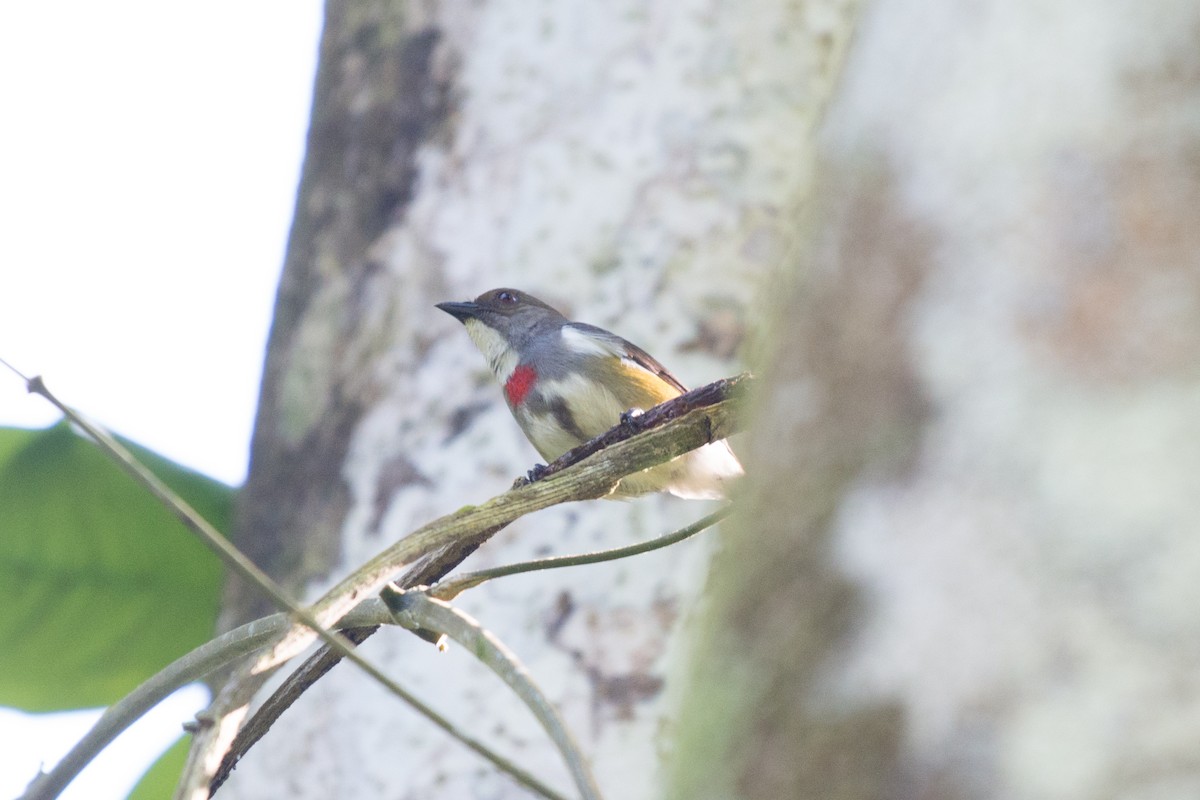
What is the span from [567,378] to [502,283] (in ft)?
1.47

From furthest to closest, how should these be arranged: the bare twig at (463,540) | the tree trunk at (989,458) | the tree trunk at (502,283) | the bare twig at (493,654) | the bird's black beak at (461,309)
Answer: the bird's black beak at (461,309) < the tree trunk at (502,283) < the bare twig at (463,540) < the bare twig at (493,654) < the tree trunk at (989,458)

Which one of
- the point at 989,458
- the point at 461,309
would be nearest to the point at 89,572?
the point at 461,309

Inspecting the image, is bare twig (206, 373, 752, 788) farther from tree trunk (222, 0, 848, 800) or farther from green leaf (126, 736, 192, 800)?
green leaf (126, 736, 192, 800)

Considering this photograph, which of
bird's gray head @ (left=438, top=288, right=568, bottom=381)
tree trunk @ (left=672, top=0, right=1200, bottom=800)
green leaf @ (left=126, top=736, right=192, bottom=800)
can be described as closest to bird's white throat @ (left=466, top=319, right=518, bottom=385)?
bird's gray head @ (left=438, top=288, right=568, bottom=381)

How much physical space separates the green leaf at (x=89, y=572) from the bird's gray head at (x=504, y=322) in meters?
1.02

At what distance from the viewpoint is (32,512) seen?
4391mm

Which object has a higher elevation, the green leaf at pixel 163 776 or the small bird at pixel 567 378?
the small bird at pixel 567 378

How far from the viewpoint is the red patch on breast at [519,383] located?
4500mm

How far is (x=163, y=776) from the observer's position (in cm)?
489

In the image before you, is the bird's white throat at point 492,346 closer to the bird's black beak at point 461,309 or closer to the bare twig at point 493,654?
the bird's black beak at point 461,309

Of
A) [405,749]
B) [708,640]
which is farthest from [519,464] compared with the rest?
[708,640]

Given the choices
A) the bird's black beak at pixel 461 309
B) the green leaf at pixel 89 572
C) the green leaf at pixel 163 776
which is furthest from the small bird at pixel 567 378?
the green leaf at pixel 163 776

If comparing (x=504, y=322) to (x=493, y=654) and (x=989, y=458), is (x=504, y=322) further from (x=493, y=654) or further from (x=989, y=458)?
(x=989, y=458)

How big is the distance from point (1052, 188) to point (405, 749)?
120 inches
